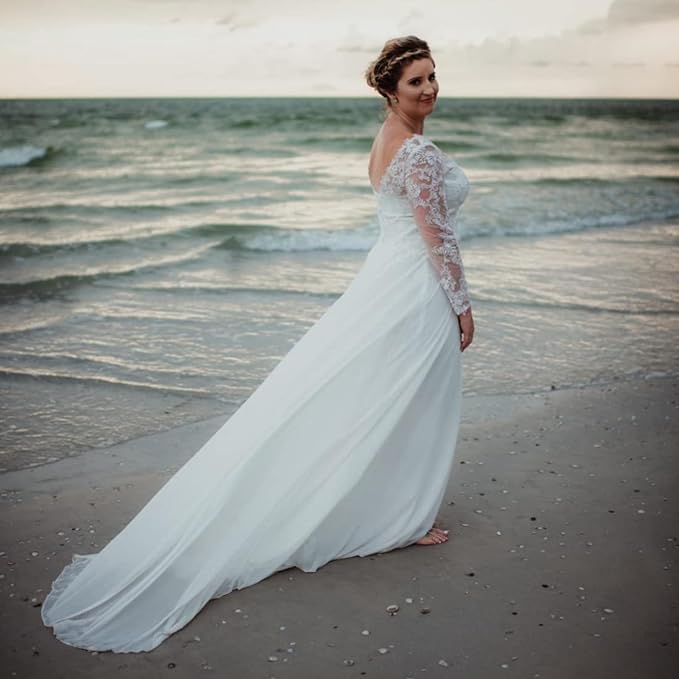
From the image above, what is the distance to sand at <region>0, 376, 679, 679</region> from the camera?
9.57 feet

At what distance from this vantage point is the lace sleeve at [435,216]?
3.34m

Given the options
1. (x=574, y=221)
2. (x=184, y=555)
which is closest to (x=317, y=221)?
(x=574, y=221)

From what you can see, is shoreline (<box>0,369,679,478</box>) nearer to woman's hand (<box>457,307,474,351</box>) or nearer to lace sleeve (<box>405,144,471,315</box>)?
woman's hand (<box>457,307,474,351</box>)

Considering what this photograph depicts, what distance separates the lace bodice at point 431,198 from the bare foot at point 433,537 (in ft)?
3.71

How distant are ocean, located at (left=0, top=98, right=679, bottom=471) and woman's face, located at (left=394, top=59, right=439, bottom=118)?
3067mm

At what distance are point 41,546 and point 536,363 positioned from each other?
451 centimetres

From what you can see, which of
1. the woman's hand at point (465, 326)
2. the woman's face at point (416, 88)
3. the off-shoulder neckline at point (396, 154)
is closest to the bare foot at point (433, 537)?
the woman's hand at point (465, 326)

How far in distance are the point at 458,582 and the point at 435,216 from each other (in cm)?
166

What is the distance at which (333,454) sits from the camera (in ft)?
11.3

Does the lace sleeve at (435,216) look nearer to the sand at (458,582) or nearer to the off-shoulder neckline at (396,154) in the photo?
the off-shoulder neckline at (396,154)

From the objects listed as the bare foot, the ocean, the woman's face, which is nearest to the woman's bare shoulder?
the woman's face

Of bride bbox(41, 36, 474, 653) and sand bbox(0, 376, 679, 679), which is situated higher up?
bride bbox(41, 36, 474, 653)

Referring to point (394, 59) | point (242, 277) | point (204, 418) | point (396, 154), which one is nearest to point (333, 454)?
point (396, 154)

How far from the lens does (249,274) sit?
11.1 m
